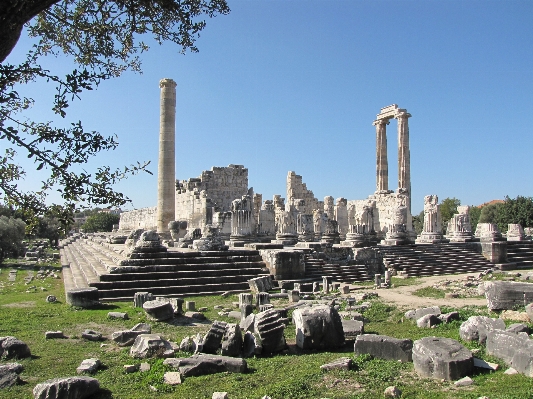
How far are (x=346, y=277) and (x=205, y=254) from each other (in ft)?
16.4

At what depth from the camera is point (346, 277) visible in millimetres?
16188

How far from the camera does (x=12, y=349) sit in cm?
645

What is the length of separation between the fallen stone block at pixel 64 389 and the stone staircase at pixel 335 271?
10845mm

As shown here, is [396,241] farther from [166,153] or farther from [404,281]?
[166,153]

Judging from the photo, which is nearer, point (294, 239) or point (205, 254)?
point (205, 254)

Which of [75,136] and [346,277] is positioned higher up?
[75,136]

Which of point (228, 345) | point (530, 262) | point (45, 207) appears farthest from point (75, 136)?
point (530, 262)

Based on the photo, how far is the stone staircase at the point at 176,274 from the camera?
489 inches

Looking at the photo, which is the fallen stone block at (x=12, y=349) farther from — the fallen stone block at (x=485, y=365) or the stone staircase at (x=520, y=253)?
the stone staircase at (x=520, y=253)

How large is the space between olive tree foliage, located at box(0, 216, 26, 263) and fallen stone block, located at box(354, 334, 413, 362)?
89.3 feet

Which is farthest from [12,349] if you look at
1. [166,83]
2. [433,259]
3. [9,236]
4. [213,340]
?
[9,236]

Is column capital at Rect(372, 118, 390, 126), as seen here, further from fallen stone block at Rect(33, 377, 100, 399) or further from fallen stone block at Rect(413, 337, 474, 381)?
fallen stone block at Rect(33, 377, 100, 399)

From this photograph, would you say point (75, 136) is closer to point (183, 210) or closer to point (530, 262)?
point (530, 262)

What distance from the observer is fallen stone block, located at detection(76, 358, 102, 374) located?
5859 millimetres
